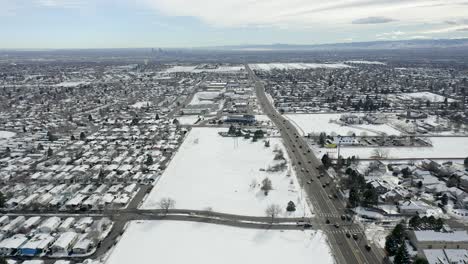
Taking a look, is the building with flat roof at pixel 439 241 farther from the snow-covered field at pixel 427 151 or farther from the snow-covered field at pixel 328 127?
the snow-covered field at pixel 328 127

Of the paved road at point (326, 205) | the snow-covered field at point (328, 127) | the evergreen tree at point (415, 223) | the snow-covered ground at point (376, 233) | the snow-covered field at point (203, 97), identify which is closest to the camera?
the paved road at point (326, 205)

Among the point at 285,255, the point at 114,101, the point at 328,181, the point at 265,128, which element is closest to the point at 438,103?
the point at 265,128

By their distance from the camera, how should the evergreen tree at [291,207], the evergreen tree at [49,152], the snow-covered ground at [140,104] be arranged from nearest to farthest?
1. the evergreen tree at [291,207]
2. the evergreen tree at [49,152]
3. the snow-covered ground at [140,104]

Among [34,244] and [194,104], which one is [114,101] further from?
[34,244]

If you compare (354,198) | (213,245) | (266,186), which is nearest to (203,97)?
(266,186)

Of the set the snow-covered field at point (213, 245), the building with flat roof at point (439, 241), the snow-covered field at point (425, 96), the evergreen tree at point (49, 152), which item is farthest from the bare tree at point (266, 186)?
the snow-covered field at point (425, 96)

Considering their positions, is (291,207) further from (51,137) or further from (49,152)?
(51,137)

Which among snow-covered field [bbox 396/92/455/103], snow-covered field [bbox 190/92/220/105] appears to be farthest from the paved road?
snow-covered field [bbox 396/92/455/103]
